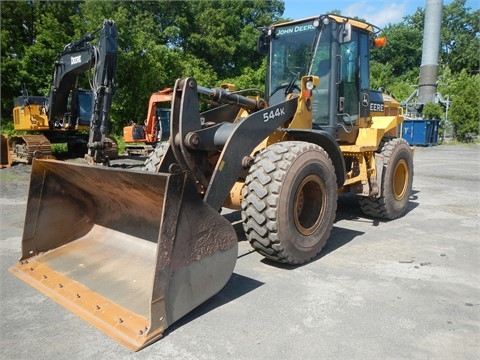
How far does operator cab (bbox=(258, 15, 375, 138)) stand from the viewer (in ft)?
16.8

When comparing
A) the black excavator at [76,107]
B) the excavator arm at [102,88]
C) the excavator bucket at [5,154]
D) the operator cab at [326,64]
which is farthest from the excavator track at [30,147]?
the operator cab at [326,64]

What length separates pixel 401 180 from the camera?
6457mm

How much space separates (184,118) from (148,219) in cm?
102

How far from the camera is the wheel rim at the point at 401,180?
6328 mm

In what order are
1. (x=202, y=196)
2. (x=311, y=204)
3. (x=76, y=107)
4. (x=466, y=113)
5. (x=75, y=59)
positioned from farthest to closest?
1. (x=466, y=113)
2. (x=76, y=107)
3. (x=75, y=59)
4. (x=311, y=204)
5. (x=202, y=196)

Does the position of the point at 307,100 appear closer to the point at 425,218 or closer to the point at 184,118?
the point at 184,118

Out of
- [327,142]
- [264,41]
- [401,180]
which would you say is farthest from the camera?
[401,180]

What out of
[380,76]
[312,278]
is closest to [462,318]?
[312,278]

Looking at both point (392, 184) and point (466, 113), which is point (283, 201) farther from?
point (466, 113)

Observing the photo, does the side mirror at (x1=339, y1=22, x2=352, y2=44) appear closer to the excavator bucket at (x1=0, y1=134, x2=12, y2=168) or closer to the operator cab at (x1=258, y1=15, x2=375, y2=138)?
the operator cab at (x1=258, y1=15, x2=375, y2=138)

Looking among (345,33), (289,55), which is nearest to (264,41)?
(289,55)

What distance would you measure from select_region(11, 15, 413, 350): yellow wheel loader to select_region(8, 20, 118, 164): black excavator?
4.84 metres

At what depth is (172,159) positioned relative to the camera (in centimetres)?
397

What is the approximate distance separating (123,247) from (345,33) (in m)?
3.58
